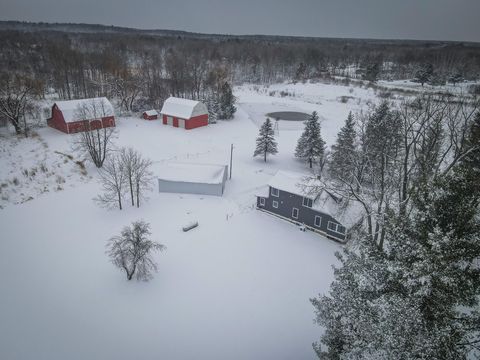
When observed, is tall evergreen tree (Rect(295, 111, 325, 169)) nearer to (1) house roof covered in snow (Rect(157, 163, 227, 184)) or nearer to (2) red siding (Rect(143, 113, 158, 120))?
(1) house roof covered in snow (Rect(157, 163, 227, 184))

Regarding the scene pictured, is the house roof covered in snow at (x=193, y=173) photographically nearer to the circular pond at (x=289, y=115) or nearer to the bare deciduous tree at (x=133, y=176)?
the bare deciduous tree at (x=133, y=176)

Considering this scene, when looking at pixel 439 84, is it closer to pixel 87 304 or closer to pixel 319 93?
pixel 319 93

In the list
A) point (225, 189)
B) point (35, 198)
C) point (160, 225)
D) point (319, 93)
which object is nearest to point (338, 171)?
point (225, 189)

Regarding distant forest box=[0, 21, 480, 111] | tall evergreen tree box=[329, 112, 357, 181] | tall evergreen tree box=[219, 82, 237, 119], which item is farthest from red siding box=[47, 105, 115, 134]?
tall evergreen tree box=[329, 112, 357, 181]

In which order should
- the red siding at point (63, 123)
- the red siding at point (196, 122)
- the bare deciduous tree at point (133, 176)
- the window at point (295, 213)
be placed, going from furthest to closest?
the red siding at point (196, 122) < the red siding at point (63, 123) < the bare deciduous tree at point (133, 176) < the window at point (295, 213)

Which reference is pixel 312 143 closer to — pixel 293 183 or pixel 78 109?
pixel 293 183

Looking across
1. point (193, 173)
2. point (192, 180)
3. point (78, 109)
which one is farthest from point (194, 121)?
point (192, 180)

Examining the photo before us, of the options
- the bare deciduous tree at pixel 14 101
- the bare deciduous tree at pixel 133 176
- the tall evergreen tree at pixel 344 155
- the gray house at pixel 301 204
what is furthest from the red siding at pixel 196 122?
the gray house at pixel 301 204
